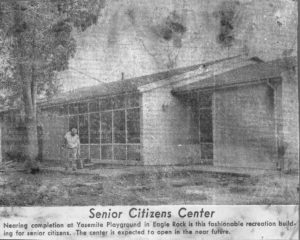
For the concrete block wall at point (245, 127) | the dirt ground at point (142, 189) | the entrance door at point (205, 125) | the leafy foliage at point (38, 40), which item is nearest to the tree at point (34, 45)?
the leafy foliage at point (38, 40)

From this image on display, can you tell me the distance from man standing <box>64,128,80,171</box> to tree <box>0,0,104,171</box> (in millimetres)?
326

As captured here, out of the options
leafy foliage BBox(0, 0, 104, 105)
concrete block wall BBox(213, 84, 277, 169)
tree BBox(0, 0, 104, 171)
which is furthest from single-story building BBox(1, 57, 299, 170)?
leafy foliage BBox(0, 0, 104, 105)

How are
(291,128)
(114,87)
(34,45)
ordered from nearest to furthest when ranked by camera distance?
(291,128) → (34,45) → (114,87)

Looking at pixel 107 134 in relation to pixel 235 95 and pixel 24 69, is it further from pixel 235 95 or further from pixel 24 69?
pixel 235 95

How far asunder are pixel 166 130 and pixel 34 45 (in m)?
1.86

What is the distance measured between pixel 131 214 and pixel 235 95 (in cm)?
194

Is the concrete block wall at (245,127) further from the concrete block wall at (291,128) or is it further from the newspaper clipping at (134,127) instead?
the concrete block wall at (291,128)

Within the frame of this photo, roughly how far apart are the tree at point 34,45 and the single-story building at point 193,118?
Answer: 174 millimetres

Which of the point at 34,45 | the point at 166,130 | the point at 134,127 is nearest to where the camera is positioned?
the point at 34,45

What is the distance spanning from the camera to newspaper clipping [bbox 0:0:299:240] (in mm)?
4020

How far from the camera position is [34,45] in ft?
14.0

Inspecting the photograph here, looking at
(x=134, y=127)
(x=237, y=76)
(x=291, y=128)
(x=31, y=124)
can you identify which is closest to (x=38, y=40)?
(x=31, y=124)

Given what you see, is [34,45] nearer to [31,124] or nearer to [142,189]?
[31,124]

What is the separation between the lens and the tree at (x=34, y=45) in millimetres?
4219
